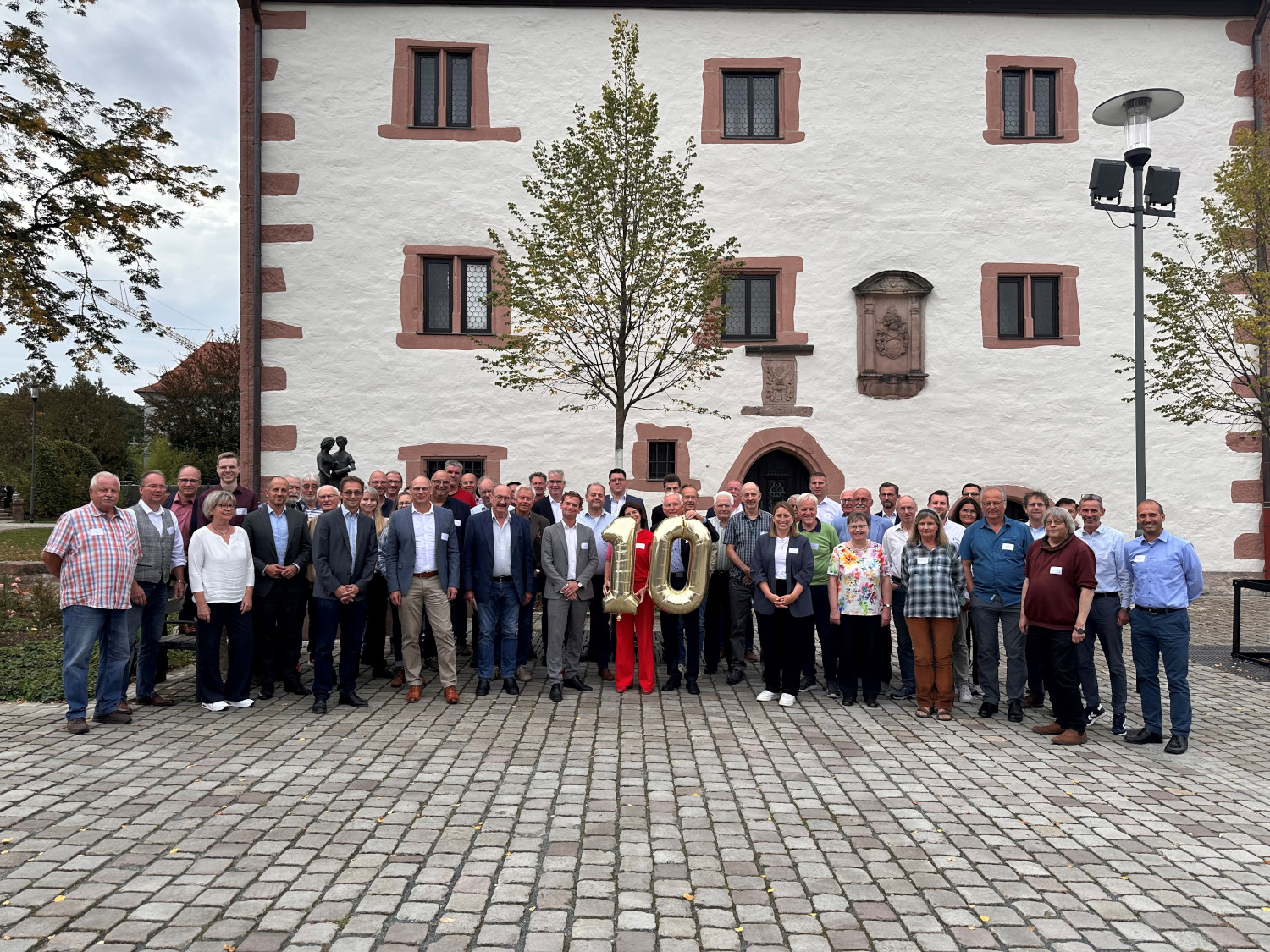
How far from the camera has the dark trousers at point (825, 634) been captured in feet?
27.1

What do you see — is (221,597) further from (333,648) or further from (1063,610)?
(1063,610)

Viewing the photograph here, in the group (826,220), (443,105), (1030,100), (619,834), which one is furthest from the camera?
(1030,100)

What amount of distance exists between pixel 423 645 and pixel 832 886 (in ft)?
20.6

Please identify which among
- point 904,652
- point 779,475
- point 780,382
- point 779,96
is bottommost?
point 904,652

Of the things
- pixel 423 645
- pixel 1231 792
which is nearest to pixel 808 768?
pixel 1231 792

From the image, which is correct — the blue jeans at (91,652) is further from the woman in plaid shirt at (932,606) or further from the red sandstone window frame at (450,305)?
the red sandstone window frame at (450,305)

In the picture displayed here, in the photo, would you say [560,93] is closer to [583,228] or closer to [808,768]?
[583,228]

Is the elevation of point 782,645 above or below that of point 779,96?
below

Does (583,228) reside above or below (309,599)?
above

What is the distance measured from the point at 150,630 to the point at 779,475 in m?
9.86

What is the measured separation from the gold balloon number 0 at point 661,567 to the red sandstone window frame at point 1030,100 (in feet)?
34.3

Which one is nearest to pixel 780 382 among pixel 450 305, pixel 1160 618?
pixel 450 305

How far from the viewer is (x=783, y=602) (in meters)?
7.96

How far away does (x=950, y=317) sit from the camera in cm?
1501
